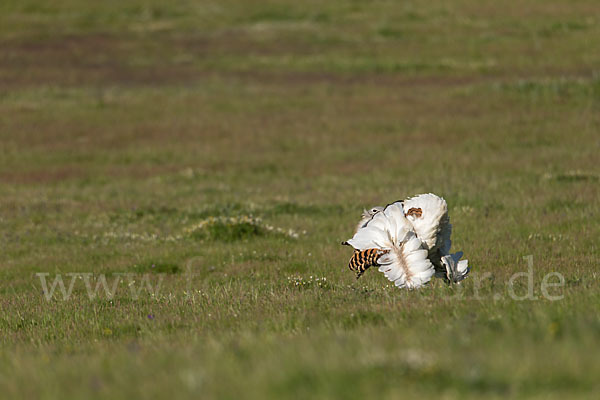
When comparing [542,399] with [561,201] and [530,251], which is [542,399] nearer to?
[530,251]

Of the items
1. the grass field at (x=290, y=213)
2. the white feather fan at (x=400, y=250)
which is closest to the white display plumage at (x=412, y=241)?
the white feather fan at (x=400, y=250)

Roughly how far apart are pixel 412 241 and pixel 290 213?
10133mm

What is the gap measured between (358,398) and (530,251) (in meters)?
8.88

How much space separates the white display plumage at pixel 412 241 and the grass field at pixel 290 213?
27 centimetres

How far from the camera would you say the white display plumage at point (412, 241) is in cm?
805

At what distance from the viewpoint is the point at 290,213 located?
18031 mm

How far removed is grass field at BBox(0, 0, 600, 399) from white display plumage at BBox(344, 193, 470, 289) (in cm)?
27

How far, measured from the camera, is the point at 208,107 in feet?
120

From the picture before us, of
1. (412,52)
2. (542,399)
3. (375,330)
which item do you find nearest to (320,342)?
(375,330)

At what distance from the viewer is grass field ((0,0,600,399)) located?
475 centimetres

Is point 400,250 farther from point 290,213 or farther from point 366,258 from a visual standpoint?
point 290,213

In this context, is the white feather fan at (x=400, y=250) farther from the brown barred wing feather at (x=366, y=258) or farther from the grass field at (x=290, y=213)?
the grass field at (x=290, y=213)

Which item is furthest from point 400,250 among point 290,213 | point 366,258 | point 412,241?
point 290,213

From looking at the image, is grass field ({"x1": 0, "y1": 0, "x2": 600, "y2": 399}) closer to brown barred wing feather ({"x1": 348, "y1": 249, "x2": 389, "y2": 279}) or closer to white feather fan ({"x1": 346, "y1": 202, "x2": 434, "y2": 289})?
white feather fan ({"x1": 346, "y1": 202, "x2": 434, "y2": 289})
